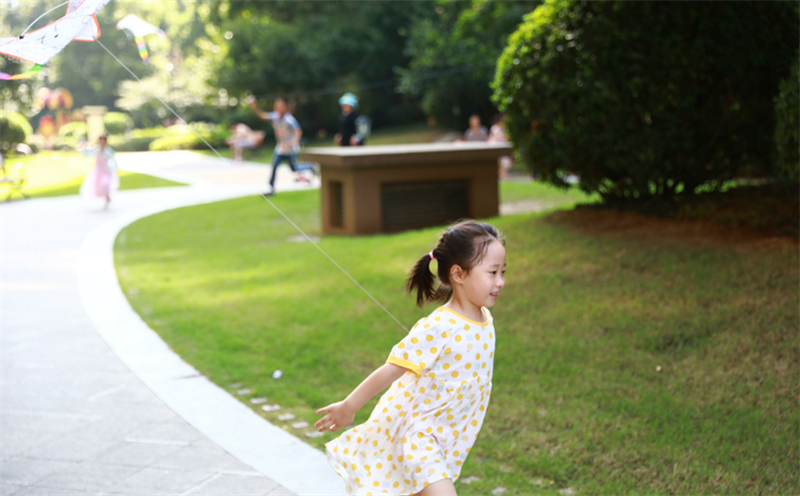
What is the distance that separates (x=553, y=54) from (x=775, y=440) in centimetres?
503

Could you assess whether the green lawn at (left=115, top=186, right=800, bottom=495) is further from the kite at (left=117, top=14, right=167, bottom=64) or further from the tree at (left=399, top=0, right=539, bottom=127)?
the tree at (left=399, top=0, right=539, bottom=127)

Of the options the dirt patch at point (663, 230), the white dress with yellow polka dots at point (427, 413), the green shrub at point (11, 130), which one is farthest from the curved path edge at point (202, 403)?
the green shrub at point (11, 130)

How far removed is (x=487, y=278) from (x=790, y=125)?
4648 millimetres

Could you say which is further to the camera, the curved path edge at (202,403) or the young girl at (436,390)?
the curved path edge at (202,403)

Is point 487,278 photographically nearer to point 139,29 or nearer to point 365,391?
point 365,391

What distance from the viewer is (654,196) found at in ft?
27.4

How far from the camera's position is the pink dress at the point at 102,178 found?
16.3 meters

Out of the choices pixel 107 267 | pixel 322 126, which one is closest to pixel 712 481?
pixel 107 267

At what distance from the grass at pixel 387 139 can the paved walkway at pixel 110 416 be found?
2420 centimetres

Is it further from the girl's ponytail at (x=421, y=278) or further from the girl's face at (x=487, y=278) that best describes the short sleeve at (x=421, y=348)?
the girl's ponytail at (x=421, y=278)

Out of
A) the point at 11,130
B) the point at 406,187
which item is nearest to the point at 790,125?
the point at 406,187

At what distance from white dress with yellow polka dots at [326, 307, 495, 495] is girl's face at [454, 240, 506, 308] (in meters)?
0.10

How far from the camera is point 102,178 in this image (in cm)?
1650

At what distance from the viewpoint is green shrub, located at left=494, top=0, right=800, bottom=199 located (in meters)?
7.47
